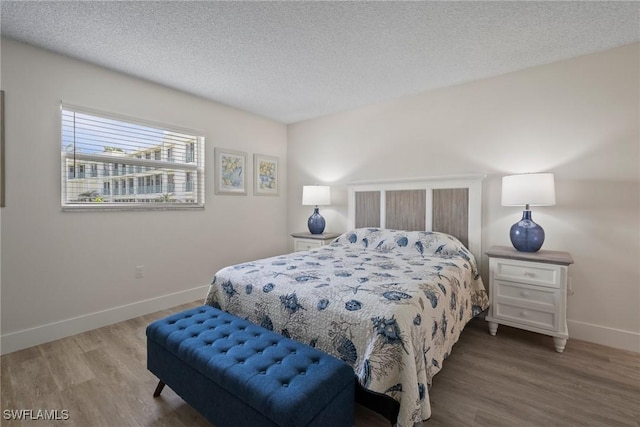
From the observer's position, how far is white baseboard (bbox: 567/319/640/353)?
2223mm

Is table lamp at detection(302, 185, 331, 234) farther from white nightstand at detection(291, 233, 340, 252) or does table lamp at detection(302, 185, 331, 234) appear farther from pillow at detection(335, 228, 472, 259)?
pillow at detection(335, 228, 472, 259)

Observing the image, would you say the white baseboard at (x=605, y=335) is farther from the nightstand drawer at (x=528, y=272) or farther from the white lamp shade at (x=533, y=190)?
the white lamp shade at (x=533, y=190)

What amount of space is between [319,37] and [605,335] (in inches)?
129

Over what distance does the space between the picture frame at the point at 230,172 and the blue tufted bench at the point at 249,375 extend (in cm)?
219

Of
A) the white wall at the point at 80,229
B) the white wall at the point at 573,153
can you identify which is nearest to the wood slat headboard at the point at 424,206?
the white wall at the point at 573,153

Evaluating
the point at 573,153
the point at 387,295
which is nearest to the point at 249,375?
the point at 387,295

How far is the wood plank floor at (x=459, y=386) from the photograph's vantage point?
5.03ft

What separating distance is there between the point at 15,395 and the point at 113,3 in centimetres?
244

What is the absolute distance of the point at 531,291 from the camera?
228 cm

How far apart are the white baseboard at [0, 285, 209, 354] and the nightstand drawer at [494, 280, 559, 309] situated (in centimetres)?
315

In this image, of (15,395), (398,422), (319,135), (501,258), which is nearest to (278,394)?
(398,422)

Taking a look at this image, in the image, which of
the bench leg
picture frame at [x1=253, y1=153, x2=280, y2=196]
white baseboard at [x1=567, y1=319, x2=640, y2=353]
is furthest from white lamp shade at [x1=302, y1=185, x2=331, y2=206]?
white baseboard at [x1=567, y1=319, x2=640, y2=353]

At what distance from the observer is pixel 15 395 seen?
169 cm

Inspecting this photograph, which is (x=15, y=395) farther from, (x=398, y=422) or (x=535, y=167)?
(x=535, y=167)
